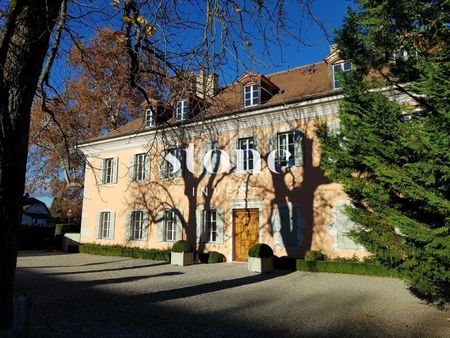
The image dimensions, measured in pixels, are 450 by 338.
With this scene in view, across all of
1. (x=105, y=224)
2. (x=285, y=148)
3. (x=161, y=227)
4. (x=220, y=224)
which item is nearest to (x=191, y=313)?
(x=220, y=224)

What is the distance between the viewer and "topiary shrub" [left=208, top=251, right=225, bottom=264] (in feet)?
45.8

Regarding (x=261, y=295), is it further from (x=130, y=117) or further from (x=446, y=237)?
(x=130, y=117)

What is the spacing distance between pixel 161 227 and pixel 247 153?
547 centimetres

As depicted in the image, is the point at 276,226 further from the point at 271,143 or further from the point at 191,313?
the point at 191,313

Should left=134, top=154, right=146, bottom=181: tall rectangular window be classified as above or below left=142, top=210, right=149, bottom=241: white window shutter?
above

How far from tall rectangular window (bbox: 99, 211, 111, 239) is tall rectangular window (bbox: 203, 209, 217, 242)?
21.2ft

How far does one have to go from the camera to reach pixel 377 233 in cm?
702

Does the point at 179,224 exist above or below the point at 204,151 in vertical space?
below

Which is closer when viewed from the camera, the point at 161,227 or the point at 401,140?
the point at 401,140

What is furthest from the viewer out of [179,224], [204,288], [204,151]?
[179,224]

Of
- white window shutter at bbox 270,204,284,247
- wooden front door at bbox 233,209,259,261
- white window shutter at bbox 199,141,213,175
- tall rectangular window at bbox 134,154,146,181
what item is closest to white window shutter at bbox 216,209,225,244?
wooden front door at bbox 233,209,259,261

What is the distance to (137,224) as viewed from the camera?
17.6 meters

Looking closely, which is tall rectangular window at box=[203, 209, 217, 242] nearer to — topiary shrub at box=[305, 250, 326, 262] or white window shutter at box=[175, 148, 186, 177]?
white window shutter at box=[175, 148, 186, 177]

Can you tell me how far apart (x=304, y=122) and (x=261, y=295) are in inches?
283
